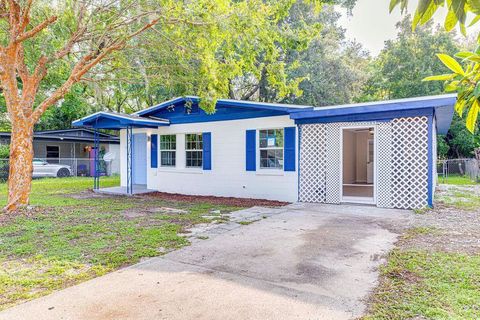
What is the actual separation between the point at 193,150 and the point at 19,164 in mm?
5401

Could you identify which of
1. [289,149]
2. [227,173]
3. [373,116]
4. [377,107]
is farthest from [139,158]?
[377,107]

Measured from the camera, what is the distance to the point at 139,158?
13.8m

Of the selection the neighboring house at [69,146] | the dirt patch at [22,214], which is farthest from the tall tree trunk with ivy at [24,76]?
the neighboring house at [69,146]

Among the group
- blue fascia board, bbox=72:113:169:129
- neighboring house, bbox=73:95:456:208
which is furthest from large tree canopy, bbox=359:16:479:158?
blue fascia board, bbox=72:113:169:129

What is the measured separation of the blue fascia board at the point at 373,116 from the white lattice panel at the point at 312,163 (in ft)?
0.57

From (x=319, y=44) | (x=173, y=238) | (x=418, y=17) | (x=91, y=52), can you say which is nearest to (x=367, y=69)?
(x=319, y=44)

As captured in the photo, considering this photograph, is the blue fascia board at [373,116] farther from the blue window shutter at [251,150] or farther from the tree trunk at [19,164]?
the tree trunk at [19,164]

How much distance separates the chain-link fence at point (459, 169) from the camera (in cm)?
1641

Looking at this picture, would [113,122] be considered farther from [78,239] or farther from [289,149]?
[78,239]

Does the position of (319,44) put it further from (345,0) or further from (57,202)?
(57,202)

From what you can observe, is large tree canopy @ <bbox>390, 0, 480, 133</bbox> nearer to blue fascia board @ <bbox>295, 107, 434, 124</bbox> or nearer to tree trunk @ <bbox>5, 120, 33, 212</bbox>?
blue fascia board @ <bbox>295, 107, 434, 124</bbox>

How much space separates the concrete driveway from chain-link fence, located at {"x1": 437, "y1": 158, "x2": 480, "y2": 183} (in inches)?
546

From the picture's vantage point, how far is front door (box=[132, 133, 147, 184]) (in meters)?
13.4

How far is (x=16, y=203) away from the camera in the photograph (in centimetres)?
755
